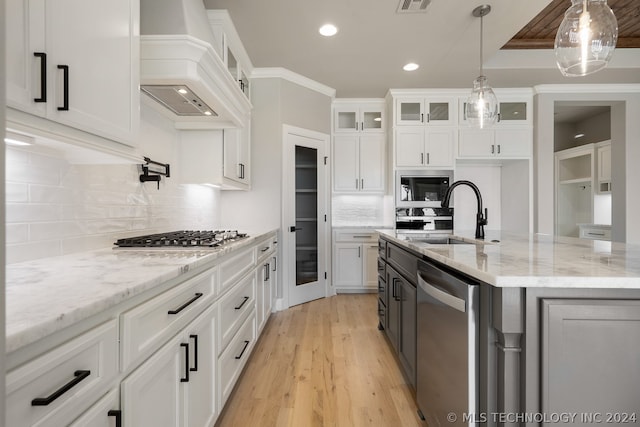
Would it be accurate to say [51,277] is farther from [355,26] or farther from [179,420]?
[355,26]

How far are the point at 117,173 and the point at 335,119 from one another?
132 inches

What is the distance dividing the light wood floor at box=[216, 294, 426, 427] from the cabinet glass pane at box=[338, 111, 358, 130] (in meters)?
2.82

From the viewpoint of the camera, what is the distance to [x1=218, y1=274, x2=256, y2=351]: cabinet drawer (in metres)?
1.63

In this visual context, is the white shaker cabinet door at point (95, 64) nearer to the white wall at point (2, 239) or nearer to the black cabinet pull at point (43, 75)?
the black cabinet pull at point (43, 75)

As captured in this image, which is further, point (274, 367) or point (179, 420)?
point (274, 367)

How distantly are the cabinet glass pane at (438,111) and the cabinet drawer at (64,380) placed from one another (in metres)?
4.42

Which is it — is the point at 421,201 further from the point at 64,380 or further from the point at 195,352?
the point at 64,380

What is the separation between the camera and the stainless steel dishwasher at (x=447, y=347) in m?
1.04

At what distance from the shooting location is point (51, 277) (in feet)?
3.07

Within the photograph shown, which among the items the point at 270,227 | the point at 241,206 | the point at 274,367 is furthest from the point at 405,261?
the point at 241,206

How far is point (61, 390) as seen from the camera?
60 centimetres

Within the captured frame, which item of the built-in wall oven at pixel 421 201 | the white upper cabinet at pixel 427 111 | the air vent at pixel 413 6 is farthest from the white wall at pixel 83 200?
the white upper cabinet at pixel 427 111

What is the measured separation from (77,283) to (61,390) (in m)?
0.34

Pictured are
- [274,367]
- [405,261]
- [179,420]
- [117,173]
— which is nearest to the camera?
[179,420]
